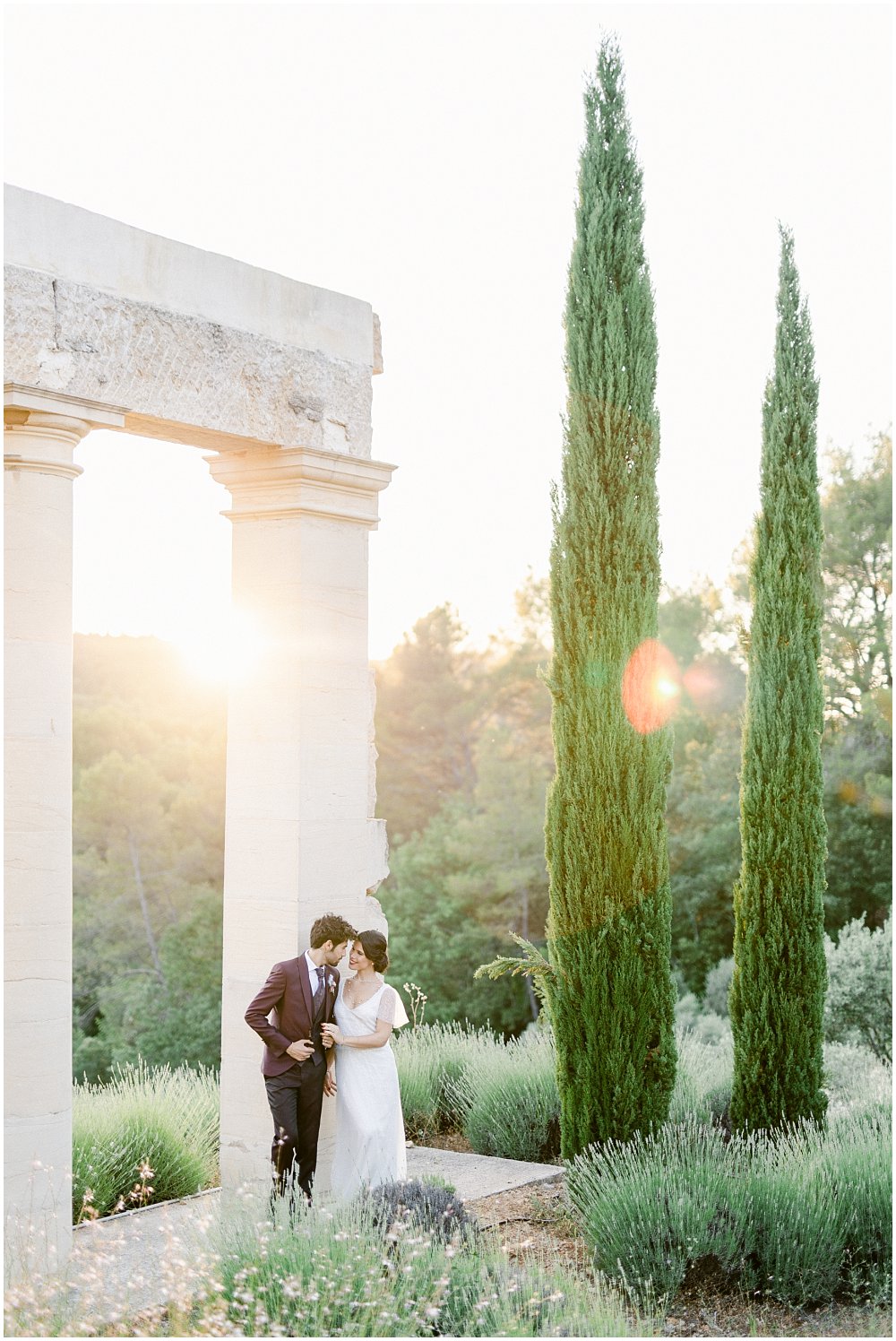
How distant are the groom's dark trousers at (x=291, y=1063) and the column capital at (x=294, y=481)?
260cm

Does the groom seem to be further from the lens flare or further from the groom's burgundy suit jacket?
the lens flare

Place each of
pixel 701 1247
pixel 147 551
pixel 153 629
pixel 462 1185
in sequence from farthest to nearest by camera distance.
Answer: pixel 153 629, pixel 147 551, pixel 462 1185, pixel 701 1247

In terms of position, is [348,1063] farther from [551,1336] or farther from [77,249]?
[77,249]

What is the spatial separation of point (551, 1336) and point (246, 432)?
479cm

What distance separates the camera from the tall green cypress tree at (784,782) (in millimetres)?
9492

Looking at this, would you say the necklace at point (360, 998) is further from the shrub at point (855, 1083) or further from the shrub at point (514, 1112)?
the shrub at point (855, 1083)

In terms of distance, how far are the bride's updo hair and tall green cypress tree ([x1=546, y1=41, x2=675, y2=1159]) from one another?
188cm

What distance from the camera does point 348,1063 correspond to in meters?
7.48

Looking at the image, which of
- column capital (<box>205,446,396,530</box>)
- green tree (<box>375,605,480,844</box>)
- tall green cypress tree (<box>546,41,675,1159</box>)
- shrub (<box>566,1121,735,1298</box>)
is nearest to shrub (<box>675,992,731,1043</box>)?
tall green cypress tree (<box>546,41,675,1159</box>)

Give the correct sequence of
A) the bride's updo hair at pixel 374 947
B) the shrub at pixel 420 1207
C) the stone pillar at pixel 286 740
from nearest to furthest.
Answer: the shrub at pixel 420 1207 < the bride's updo hair at pixel 374 947 < the stone pillar at pixel 286 740

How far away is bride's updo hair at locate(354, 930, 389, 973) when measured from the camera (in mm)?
7414

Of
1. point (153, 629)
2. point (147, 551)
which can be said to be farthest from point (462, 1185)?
point (153, 629)

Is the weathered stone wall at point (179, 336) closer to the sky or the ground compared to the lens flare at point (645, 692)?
closer to the sky

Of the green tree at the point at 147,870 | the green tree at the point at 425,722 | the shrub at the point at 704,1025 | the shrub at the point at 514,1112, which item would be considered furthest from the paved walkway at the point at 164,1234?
the green tree at the point at 425,722
